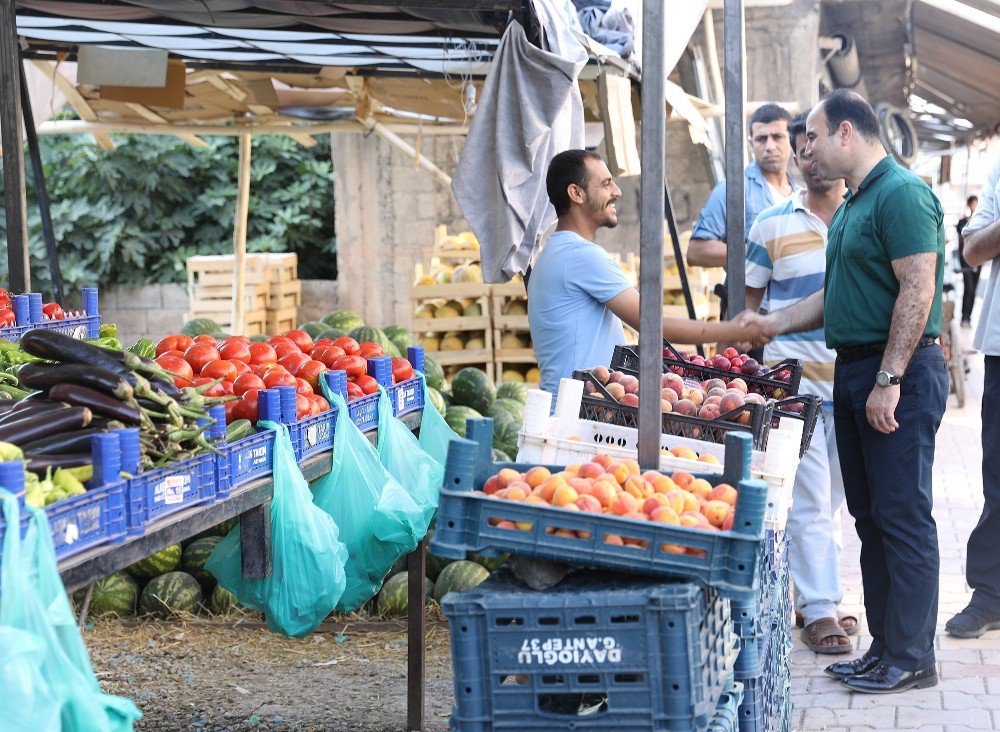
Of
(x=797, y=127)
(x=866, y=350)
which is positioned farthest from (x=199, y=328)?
(x=866, y=350)

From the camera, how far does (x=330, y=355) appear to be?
4.61 metres

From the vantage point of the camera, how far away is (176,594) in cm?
595

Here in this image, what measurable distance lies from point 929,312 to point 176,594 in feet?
12.8

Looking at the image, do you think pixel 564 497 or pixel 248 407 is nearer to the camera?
pixel 564 497

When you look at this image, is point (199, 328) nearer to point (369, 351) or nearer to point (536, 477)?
point (369, 351)

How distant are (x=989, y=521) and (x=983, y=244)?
4.34ft

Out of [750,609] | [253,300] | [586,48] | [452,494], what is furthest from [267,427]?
[253,300]

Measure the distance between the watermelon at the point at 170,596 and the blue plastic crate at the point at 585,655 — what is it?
3720 mm

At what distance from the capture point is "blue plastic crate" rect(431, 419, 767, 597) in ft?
8.35

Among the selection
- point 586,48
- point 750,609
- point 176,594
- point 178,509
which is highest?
point 586,48

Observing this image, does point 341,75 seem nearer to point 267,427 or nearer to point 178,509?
point 267,427

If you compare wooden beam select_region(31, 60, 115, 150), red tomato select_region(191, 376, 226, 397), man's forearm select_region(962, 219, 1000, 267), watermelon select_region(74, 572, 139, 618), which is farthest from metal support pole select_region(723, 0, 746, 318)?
wooden beam select_region(31, 60, 115, 150)

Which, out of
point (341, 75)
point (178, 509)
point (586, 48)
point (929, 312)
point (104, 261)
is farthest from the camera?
point (104, 261)

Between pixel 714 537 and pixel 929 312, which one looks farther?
pixel 929 312
